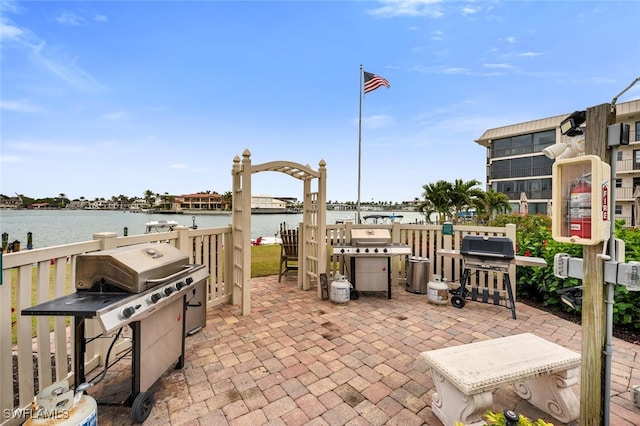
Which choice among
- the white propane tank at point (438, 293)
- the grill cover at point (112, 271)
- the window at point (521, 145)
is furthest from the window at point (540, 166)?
the grill cover at point (112, 271)

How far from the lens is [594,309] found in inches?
55.1

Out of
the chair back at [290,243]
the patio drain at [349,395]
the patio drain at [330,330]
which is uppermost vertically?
the chair back at [290,243]

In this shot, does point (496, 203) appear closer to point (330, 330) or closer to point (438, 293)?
point (438, 293)

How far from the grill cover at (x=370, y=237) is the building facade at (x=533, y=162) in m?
20.8

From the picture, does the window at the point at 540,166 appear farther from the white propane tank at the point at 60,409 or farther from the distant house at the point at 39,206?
the distant house at the point at 39,206

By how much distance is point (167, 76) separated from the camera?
837cm

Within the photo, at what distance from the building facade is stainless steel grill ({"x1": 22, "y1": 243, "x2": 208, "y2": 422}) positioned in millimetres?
24298

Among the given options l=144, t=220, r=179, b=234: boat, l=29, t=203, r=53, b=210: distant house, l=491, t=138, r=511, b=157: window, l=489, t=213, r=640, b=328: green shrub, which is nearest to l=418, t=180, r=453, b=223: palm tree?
l=489, t=213, r=640, b=328: green shrub

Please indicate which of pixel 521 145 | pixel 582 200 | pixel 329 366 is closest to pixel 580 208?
pixel 582 200

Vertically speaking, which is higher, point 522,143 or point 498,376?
point 522,143

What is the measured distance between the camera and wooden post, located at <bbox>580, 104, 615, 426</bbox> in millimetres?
1350

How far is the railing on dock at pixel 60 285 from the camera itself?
66.6 inches

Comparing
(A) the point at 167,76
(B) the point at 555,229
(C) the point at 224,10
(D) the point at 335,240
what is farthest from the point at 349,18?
(B) the point at 555,229

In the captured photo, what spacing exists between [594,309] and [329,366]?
2.02 meters
